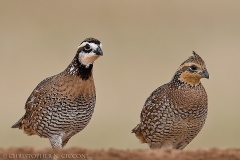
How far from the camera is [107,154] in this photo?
43.2 feet

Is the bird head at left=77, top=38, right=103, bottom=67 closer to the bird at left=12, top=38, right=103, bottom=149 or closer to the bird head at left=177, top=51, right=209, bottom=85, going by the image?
the bird at left=12, top=38, right=103, bottom=149

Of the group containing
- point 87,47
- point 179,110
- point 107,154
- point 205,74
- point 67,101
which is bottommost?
point 107,154

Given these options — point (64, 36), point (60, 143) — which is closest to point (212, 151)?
point (60, 143)

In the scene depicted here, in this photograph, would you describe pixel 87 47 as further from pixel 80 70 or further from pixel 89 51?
pixel 80 70

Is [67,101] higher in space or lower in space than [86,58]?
lower

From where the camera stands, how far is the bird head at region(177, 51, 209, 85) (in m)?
17.3


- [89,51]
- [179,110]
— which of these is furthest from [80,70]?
[179,110]

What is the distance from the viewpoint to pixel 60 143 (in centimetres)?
1670

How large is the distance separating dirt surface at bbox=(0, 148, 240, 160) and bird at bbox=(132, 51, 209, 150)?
3756 millimetres

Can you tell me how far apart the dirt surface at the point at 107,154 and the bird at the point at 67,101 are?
10.4 feet

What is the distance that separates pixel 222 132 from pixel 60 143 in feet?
34.7

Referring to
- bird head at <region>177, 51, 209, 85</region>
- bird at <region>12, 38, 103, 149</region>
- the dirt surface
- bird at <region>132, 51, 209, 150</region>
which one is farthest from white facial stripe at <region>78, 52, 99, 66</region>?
the dirt surface

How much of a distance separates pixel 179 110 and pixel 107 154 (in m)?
4.35

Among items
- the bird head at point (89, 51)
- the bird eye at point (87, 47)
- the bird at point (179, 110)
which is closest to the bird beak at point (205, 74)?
the bird at point (179, 110)
